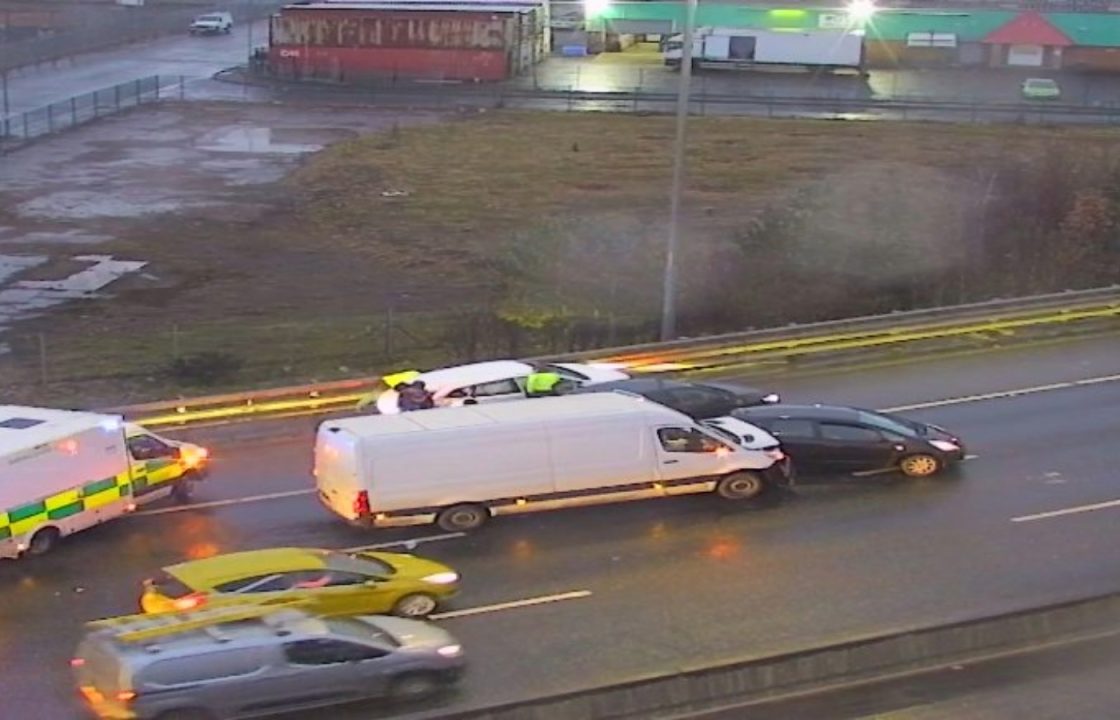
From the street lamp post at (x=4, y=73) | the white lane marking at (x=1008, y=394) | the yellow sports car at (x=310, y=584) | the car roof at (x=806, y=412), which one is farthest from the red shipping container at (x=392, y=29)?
the yellow sports car at (x=310, y=584)

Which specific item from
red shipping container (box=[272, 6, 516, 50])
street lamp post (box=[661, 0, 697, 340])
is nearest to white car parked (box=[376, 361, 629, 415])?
street lamp post (box=[661, 0, 697, 340])

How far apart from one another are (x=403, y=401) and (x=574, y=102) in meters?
43.0

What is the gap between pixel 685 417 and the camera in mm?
18188

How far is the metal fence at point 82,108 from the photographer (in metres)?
53.0

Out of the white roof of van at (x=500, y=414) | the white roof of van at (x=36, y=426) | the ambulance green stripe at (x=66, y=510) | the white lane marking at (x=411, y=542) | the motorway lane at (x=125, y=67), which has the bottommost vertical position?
the white lane marking at (x=411, y=542)

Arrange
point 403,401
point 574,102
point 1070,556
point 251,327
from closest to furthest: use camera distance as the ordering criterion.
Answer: point 1070,556 → point 403,401 → point 251,327 → point 574,102

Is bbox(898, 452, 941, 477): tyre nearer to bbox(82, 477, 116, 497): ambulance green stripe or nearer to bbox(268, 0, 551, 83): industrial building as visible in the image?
bbox(82, 477, 116, 497): ambulance green stripe

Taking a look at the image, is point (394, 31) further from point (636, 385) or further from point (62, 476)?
point (62, 476)

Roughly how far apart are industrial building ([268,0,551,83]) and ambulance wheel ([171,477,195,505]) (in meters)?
51.5

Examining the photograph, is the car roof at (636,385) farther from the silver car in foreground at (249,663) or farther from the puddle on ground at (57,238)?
the puddle on ground at (57,238)

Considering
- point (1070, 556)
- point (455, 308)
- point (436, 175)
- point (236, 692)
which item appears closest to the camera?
point (236, 692)

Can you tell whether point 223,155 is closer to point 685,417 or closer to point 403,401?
point 403,401

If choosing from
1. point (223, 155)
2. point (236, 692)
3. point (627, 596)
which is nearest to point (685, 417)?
point (627, 596)

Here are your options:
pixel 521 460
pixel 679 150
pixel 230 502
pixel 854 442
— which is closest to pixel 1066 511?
pixel 854 442
